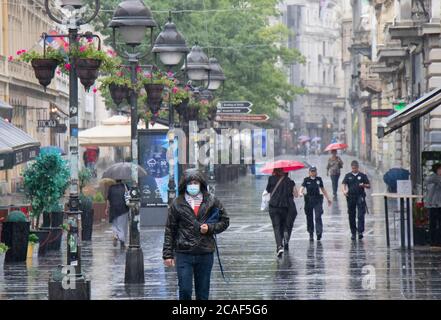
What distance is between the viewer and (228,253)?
89.5ft

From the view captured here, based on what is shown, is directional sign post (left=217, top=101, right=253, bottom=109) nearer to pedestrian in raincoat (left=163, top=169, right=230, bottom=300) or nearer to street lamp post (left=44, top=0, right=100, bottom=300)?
street lamp post (left=44, top=0, right=100, bottom=300)

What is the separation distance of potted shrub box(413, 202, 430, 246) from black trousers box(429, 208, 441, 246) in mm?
303

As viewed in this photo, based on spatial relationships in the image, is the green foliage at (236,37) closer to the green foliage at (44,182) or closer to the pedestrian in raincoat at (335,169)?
the pedestrian in raincoat at (335,169)

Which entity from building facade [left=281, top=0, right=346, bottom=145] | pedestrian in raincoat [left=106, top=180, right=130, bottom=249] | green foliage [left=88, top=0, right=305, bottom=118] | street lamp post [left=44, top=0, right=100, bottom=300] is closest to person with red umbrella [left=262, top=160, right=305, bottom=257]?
pedestrian in raincoat [left=106, top=180, right=130, bottom=249]

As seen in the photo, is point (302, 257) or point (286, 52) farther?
point (286, 52)

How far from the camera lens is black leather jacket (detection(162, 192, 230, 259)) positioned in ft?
50.2

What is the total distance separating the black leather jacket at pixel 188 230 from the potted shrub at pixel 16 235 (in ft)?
32.6

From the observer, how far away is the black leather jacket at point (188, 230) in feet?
50.2

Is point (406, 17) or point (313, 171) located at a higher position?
point (406, 17)
